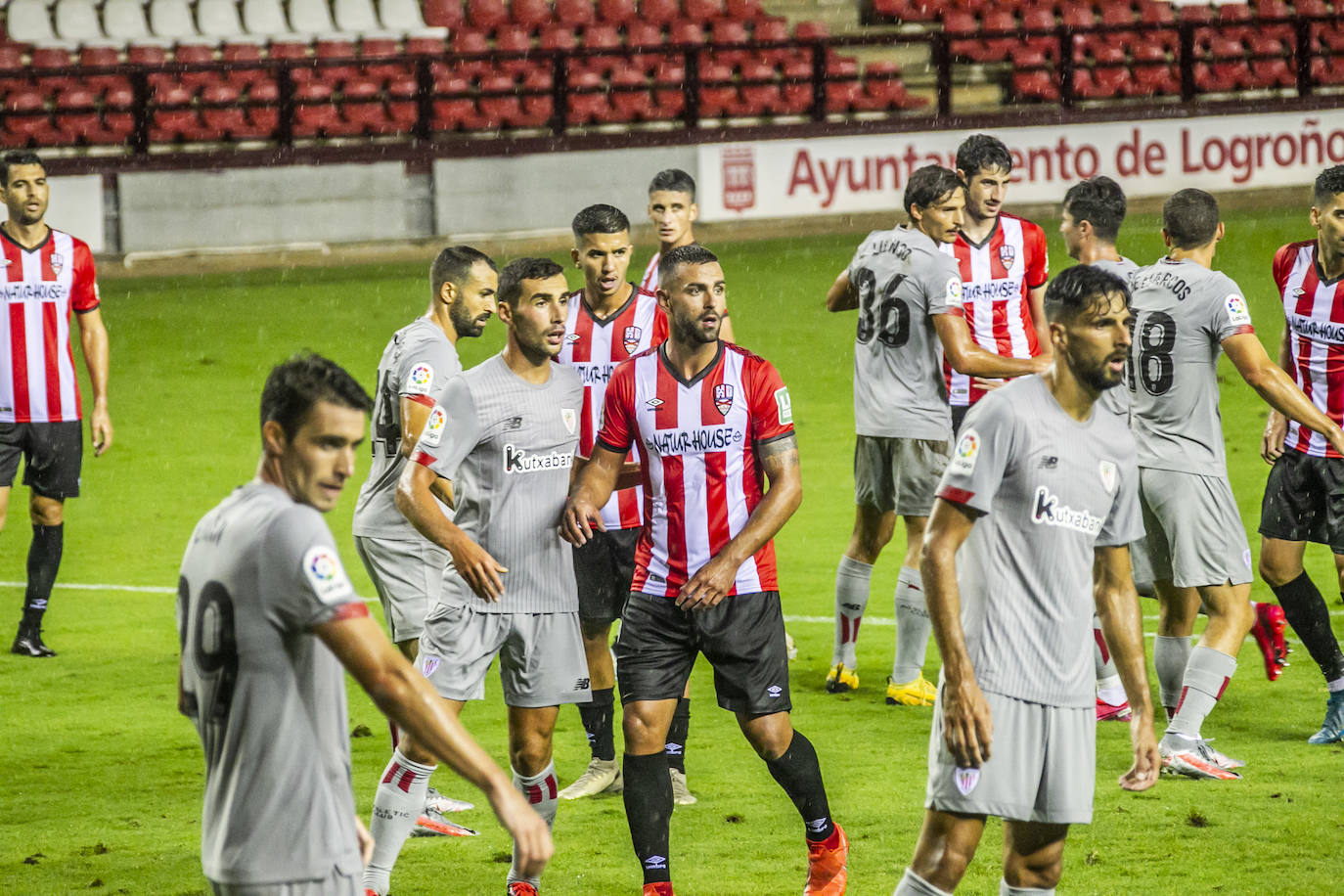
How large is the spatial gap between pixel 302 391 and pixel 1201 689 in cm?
439

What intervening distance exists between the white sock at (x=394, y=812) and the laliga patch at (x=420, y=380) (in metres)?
1.32

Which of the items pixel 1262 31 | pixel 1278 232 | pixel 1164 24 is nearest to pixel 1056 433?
pixel 1278 232

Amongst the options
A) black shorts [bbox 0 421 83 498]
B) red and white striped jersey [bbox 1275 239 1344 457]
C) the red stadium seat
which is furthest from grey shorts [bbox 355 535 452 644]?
the red stadium seat

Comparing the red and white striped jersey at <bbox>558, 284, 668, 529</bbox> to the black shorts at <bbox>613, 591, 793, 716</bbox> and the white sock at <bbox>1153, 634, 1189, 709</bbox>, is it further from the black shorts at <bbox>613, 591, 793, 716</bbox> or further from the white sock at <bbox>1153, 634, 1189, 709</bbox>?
the white sock at <bbox>1153, 634, 1189, 709</bbox>

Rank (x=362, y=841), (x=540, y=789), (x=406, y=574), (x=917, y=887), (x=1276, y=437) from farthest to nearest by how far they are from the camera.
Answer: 1. (x=1276, y=437)
2. (x=406, y=574)
3. (x=540, y=789)
4. (x=917, y=887)
5. (x=362, y=841)

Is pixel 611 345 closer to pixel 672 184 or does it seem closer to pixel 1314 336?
pixel 672 184

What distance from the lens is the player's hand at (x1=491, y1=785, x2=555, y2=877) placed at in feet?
9.93

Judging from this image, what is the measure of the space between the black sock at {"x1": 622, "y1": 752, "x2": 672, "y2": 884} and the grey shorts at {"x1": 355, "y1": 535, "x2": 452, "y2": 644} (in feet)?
4.60

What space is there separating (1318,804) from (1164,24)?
51.1ft

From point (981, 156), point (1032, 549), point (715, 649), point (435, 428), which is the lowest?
point (715, 649)

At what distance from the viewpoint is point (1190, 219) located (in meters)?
6.58

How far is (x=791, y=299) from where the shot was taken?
17172 mm

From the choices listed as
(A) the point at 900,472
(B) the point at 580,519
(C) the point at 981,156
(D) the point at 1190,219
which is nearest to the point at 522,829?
(B) the point at 580,519

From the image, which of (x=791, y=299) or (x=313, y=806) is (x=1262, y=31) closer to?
(x=791, y=299)
